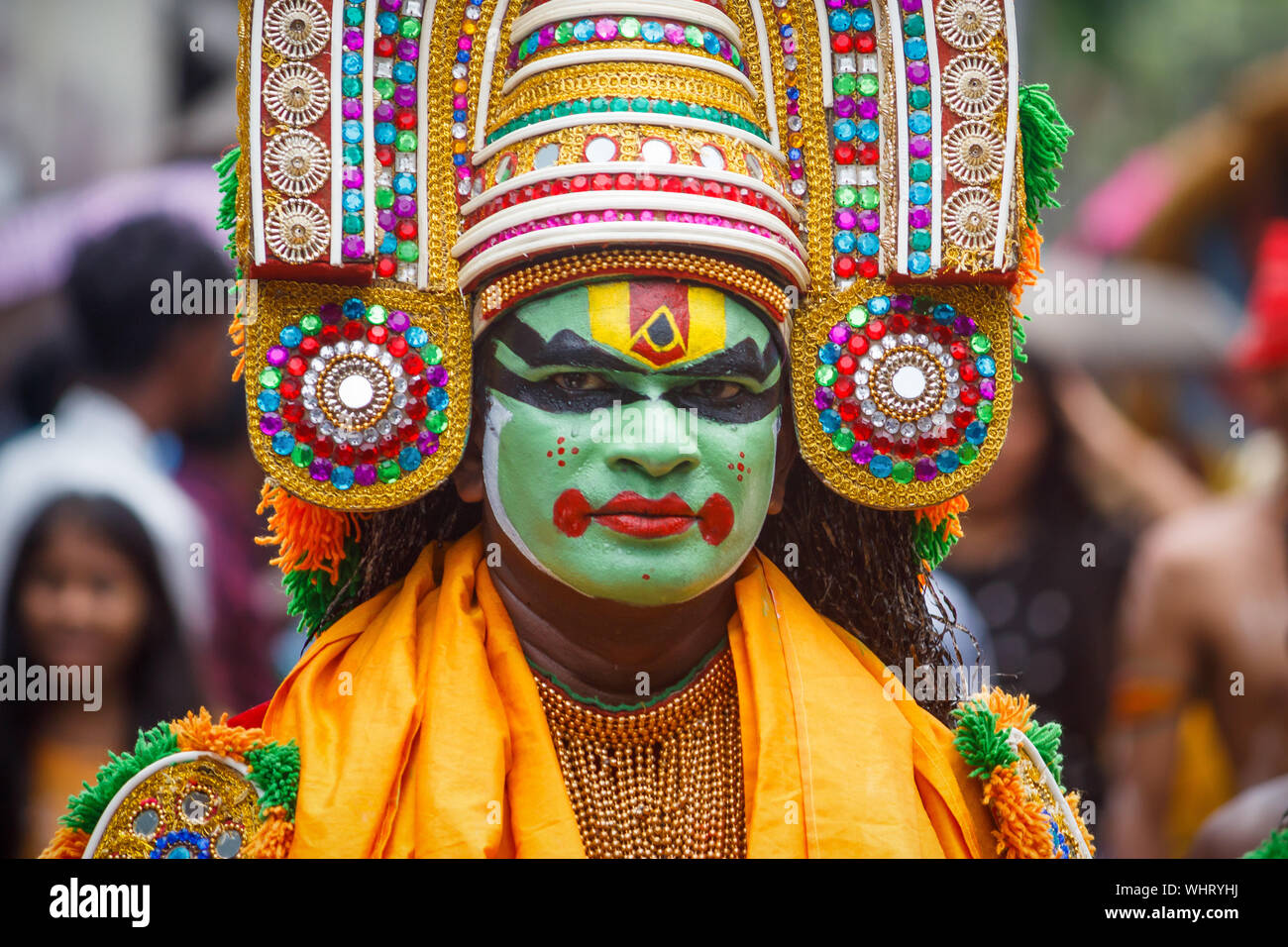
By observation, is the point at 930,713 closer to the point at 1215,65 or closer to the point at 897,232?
the point at 897,232

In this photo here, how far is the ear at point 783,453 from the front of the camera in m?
4.08

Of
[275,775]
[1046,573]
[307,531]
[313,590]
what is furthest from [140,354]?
[275,775]

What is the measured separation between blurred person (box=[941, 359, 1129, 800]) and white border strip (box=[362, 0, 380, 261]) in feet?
10.4

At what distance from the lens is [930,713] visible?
4.22 metres

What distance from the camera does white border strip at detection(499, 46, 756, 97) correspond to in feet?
12.6

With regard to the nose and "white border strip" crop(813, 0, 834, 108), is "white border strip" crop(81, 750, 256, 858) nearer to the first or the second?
the nose

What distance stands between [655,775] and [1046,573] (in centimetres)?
303

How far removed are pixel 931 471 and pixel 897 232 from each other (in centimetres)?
52

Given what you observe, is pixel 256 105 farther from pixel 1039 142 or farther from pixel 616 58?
pixel 1039 142

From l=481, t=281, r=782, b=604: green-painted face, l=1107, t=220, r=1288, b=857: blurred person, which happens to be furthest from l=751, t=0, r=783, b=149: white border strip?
l=1107, t=220, r=1288, b=857: blurred person

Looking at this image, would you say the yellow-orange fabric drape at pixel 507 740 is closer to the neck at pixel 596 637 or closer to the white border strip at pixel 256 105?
the neck at pixel 596 637

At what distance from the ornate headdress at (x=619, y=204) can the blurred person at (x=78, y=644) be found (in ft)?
6.63

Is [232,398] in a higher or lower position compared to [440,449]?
higher

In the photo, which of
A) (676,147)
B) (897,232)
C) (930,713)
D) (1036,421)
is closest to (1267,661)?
(1036,421)
